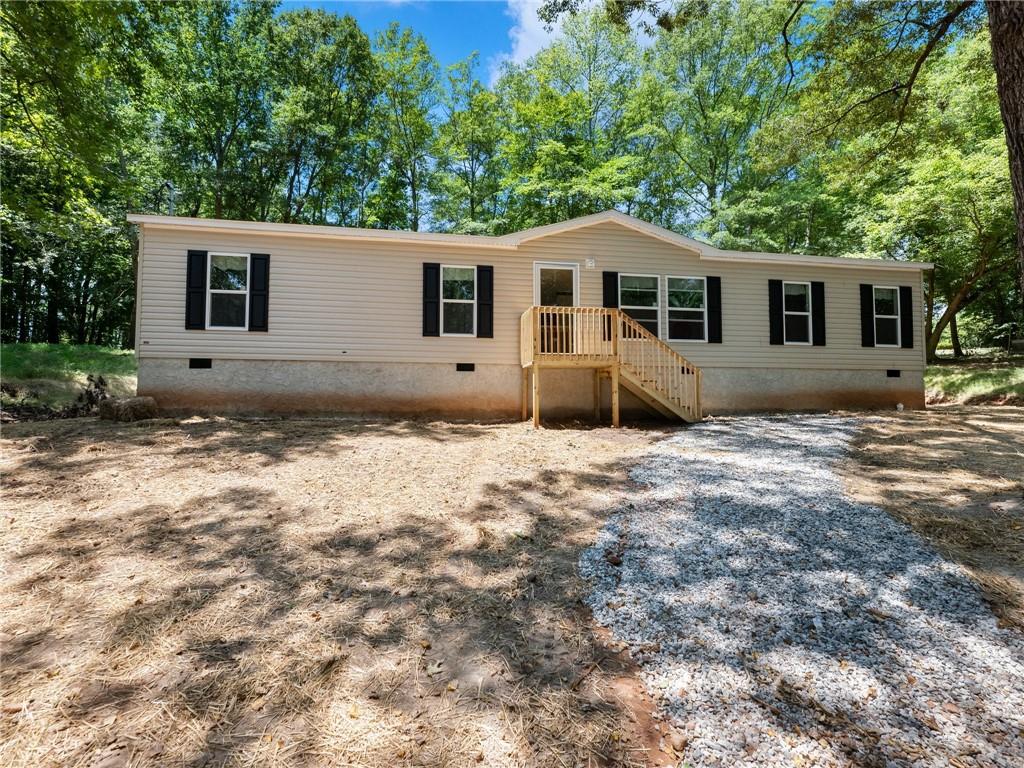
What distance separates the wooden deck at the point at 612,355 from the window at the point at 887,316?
5.74m

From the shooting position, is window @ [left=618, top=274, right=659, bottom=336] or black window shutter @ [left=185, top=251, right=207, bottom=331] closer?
black window shutter @ [left=185, top=251, right=207, bottom=331]

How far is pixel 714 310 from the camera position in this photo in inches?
425

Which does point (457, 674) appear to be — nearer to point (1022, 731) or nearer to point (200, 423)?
point (1022, 731)

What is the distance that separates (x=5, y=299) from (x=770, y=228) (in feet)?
102

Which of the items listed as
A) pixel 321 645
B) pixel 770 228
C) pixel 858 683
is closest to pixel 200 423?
pixel 321 645

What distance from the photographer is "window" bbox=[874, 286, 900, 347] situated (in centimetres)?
1160

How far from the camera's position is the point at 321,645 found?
90.6 inches

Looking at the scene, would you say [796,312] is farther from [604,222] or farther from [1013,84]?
[1013,84]

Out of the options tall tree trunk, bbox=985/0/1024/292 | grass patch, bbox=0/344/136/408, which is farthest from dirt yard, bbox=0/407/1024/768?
grass patch, bbox=0/344/136/408

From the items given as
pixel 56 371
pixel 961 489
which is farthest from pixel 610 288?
pixel 56 371

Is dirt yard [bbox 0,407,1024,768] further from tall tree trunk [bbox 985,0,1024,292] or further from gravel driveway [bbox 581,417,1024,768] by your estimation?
tall tree trunk [bbox 985,0,1024,292]

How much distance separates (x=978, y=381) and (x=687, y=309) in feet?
32.1

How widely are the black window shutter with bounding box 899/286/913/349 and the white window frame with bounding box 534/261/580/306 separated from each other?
26.8 ft

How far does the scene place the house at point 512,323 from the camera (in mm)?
8781
